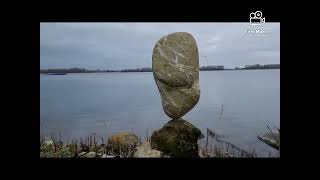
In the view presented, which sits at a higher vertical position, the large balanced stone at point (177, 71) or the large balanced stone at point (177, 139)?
the large balanced stone at point (177, 71)

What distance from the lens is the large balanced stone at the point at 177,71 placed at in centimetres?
544

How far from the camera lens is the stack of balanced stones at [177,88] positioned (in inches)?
214

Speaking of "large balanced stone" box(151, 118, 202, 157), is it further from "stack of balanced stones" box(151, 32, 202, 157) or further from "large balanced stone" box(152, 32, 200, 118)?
"large balanced stone" box(152, 32, 200, 118)

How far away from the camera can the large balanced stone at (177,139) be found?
5.54 metres

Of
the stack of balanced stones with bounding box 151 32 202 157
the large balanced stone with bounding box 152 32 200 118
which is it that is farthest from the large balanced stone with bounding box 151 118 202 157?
the large balanced stone with bounding box 152 32 200 118

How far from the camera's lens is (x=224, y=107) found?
5.71 metres

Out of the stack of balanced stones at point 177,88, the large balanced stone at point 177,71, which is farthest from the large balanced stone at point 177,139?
the large balanced stone at point 177,71

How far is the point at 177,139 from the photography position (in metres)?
5.56

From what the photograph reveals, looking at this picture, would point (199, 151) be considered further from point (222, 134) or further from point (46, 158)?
point (46, 158)

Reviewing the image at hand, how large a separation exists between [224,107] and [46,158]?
96.4 inches

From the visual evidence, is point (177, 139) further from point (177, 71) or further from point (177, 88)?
point (177, 71)

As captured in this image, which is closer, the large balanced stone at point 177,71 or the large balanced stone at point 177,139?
the large balanced stone at point 177,71

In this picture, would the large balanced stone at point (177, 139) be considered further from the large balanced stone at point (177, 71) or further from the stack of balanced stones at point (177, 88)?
the large balanced stone at point (177, 71)
